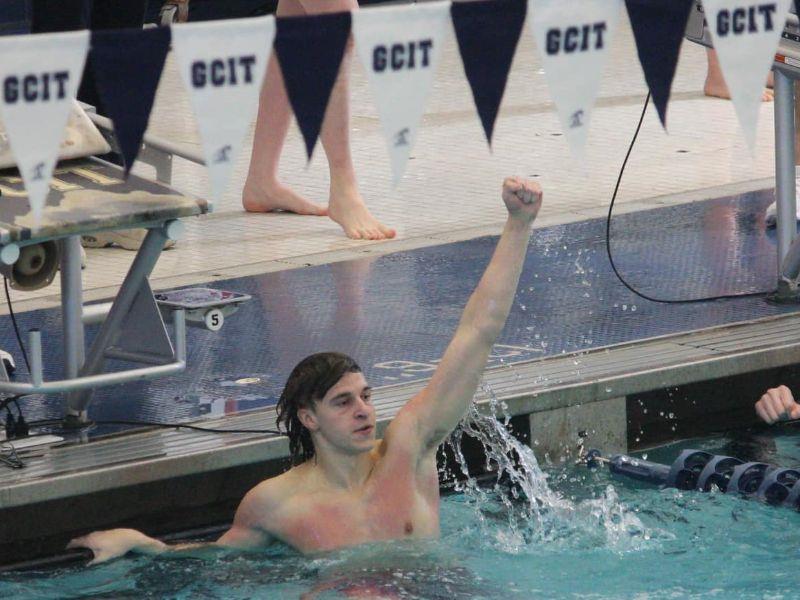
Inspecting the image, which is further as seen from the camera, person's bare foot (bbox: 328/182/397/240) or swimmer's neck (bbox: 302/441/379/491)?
person's bare foot (bbox: 328/182/397/240)

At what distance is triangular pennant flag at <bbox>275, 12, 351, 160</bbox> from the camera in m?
3.87

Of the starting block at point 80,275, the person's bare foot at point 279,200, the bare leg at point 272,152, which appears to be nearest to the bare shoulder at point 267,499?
the starting block at point 80,275

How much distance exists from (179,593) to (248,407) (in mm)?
850

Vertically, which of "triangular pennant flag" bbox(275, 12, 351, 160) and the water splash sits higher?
"triangular pennant flag" bbox(275, 12, 351, 160)

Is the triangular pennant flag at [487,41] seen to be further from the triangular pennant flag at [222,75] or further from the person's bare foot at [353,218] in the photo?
the person's bare foot at [353,218]

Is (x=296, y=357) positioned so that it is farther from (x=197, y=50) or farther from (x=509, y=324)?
(x=197, y=50)

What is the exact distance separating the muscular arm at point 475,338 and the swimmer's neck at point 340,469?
0.10 meters

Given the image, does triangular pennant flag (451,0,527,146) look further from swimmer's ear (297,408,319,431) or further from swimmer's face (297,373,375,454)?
swimmer's ear (297,408,319,431)

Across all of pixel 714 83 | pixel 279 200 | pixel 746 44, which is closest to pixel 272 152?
pixel 279 200

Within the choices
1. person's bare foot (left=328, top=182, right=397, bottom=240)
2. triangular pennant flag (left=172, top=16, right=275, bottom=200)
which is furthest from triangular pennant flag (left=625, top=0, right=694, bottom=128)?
person's bare foot (left=328, top=182, right=397, bottom=240)

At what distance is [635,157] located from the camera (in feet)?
30.6

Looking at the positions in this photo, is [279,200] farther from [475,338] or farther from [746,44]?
[746,44]

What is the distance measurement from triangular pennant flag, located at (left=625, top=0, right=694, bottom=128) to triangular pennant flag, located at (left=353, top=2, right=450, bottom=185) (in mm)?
550

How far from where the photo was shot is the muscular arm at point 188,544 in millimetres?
4328
